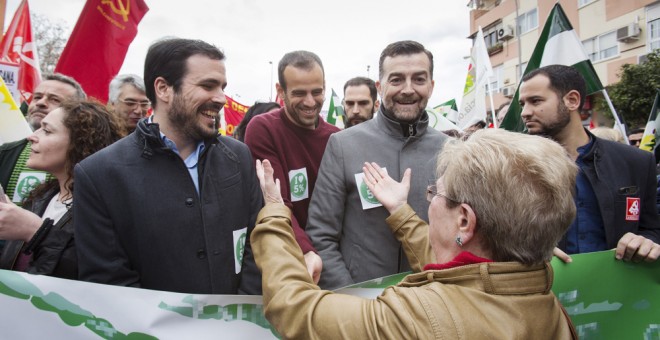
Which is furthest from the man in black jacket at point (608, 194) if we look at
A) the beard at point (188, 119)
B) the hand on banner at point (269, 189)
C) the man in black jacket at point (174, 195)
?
the beard at point (188, 119)

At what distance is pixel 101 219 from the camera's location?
1902mm

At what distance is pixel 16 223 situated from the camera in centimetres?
204

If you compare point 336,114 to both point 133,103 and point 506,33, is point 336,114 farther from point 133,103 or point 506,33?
point 506,33

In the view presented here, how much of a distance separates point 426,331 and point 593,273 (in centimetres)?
146

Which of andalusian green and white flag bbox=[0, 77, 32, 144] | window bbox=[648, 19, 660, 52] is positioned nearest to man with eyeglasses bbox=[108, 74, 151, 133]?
andalusian green and white flag bbox=[0, 77, 32, 144]

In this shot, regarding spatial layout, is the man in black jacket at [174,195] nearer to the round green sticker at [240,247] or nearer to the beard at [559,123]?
the round green sticker at [240,247]

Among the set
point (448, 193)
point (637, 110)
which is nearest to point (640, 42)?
point (637, 110)

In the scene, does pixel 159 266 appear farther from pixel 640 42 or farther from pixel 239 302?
pixel 640 42

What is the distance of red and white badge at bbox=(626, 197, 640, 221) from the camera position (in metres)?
2.64

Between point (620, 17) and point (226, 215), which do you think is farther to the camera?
point (620, 17)

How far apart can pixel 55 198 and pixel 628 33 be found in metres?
24.7

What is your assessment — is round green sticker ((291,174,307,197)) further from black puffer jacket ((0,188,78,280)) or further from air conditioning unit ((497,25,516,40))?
air conditioning unit ((497,25,516,40))

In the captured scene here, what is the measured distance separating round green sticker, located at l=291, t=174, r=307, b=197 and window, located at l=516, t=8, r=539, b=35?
29.5 m

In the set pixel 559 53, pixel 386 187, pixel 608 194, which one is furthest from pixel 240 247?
pixel 559 53
